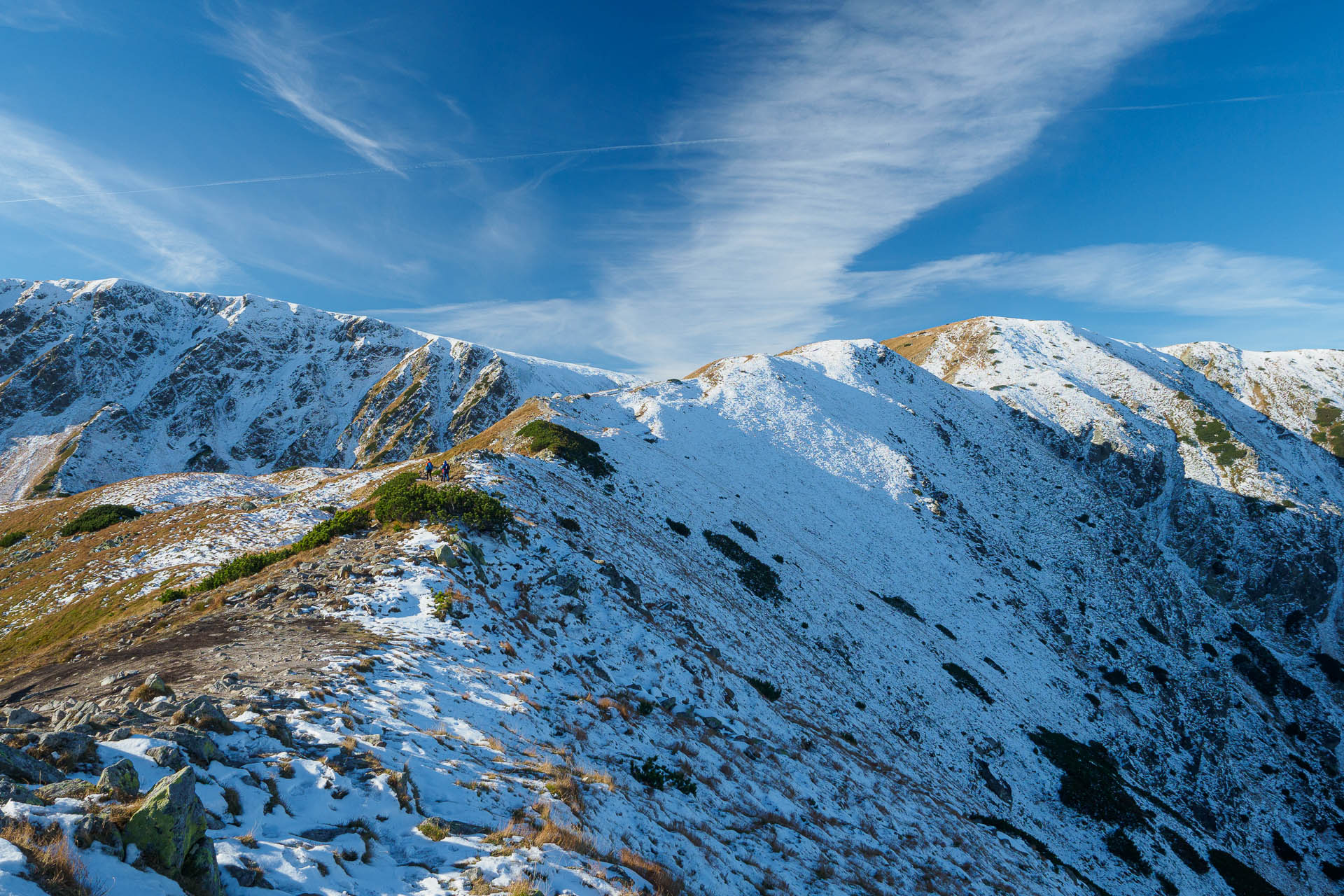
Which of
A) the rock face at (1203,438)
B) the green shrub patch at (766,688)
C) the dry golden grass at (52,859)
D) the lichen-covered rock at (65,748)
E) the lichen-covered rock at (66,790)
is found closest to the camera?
the dry golden grass at (52,859)

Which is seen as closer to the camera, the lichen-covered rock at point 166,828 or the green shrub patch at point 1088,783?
the lichen-covered rock at point 166,828

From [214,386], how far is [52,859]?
163928 mm

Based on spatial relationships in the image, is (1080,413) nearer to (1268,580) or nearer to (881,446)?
(1268,580)

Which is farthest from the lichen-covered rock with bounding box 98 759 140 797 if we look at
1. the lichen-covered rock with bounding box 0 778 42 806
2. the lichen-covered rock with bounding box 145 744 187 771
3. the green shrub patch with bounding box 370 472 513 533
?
the green shrub patch with bounding box 370 472 513 533

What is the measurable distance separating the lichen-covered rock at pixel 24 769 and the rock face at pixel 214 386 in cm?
12133

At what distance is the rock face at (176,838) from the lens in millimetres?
4480

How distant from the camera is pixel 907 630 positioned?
34500 mm

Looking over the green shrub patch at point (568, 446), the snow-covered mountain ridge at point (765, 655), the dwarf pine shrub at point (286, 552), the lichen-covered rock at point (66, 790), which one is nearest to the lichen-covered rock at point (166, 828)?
the snow-covered mountain ridge at point (765, 655)

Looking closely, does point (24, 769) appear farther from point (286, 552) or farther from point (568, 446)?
point (568, 446)

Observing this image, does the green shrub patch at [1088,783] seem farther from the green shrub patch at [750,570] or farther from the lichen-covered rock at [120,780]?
the lichen-covered rock at [120,780]

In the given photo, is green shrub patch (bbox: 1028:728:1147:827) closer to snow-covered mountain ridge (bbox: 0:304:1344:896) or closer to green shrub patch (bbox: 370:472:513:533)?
snow-covered mountain ridge (bbox: 0:304:1344:896)

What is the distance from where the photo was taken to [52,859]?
396 cm

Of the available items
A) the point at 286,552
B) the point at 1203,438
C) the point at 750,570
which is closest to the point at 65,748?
the point at 286,552

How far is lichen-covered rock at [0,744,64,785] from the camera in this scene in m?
4.87
